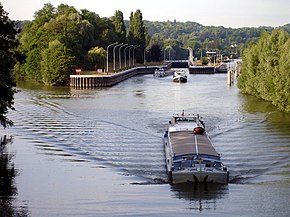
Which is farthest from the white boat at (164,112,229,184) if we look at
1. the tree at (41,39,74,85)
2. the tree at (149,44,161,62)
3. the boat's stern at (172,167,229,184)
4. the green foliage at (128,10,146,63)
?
the tree at (149,44,161,62)

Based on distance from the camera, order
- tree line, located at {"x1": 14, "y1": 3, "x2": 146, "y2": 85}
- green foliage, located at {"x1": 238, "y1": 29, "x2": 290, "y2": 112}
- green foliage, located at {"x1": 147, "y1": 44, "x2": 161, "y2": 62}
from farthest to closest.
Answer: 1. green foliage, located at {"x1": 147, "y1": 44, "x2": 161, "y2": 62}
2. tree line, located at {"x1": 14, "y1": 3, "x2": 146, "y2": 85}
3. green foliage, located at {"x1": 238, "y1": 29, "x2": 290, "y2": 112}

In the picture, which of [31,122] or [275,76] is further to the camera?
[275,76]

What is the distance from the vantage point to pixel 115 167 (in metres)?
29.5

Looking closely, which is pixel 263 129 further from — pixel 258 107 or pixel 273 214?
pixel 273 214

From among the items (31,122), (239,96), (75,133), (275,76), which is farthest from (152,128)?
(239,96)

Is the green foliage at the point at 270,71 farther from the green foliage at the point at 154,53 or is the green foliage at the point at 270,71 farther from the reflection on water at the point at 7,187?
the green foliage at the point at 154,53

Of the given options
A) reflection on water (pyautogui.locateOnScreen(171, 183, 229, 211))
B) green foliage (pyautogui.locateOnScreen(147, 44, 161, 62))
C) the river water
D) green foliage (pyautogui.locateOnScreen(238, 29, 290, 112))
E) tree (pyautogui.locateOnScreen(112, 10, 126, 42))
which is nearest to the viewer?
the river water

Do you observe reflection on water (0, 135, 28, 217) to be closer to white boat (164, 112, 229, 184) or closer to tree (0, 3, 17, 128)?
tree (0, 3, 17, 128)

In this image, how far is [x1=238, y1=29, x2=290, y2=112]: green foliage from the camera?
5150cm

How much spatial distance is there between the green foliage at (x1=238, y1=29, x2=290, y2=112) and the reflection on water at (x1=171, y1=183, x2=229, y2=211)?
27034 millimetres

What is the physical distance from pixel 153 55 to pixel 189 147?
132506 mm

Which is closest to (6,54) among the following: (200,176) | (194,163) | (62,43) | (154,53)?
(194,163)

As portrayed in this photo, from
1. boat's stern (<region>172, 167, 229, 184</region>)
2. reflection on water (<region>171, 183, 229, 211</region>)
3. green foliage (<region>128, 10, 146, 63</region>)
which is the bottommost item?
reflection on water (<region>171, 183, 229, 211</region>)

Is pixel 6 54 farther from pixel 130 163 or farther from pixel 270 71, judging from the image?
pixel 270 71
